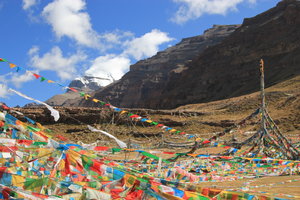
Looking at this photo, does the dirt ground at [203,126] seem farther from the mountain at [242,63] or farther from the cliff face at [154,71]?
the cliff face at [154,71]

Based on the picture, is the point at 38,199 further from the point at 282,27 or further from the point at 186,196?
the point at 282,27

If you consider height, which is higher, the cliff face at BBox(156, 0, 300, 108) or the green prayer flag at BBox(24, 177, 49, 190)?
the cliff face at BBox(156, 0, 300, 108)

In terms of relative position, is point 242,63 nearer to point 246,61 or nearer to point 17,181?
point 246,61

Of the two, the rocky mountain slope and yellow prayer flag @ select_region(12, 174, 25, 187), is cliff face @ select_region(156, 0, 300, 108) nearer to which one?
the rocky mountain slope

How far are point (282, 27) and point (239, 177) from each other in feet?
196

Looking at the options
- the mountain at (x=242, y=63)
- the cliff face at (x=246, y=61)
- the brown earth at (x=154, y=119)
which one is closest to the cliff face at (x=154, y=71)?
the mountain at (x=242, y=63)

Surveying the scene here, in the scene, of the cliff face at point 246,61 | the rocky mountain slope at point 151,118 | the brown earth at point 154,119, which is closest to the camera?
the brown earth at point 154,119

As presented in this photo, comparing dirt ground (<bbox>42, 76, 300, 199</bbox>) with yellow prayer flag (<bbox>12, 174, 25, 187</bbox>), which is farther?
dirt ground (<bbox>42, 76, 300, 199</bbox>)

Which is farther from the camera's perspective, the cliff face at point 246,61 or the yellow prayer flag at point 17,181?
the cliff face at point 246,61

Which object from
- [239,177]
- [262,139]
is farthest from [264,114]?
[239,177]

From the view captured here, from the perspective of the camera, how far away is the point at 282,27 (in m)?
62.2

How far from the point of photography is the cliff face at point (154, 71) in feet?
330

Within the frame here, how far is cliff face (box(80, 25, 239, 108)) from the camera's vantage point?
100438 millimetres

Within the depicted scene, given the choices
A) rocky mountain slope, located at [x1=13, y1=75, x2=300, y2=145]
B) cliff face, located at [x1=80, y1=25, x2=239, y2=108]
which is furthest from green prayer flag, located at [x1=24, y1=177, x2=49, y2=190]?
cliff face, located at [x1=80, y1=25, x2=239, y2=108]
